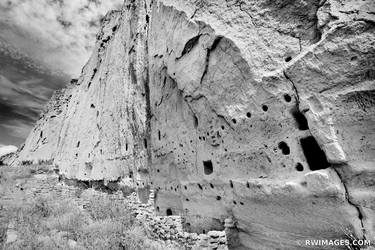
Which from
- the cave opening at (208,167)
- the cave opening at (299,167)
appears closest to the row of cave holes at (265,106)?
the cave opening at (299,167)

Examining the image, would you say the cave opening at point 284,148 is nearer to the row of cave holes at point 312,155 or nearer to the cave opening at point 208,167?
the row of cave holes at point 312,155

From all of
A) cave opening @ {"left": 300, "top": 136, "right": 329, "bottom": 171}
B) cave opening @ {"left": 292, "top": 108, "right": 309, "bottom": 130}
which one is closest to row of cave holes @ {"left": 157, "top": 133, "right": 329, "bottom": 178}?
cave opening @ {"left": 300, "top": 136, "right": 329, "bottom": 171}

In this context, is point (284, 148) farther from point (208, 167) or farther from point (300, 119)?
→ point (208, 167)

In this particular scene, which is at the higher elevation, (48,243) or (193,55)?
(193,55)

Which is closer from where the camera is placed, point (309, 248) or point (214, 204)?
point (309, 248)

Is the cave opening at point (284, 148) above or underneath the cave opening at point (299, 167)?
above

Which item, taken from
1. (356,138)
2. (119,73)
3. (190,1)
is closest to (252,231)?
(356,138)

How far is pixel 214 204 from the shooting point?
484 centimetres

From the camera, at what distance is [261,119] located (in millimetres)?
3973

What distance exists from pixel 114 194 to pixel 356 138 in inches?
297

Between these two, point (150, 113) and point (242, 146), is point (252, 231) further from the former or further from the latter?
point (150, 113)

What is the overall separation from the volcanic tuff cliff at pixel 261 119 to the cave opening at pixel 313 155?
0.02m

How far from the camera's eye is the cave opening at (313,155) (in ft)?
11.5

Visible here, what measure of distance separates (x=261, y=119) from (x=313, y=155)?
1014 mm
